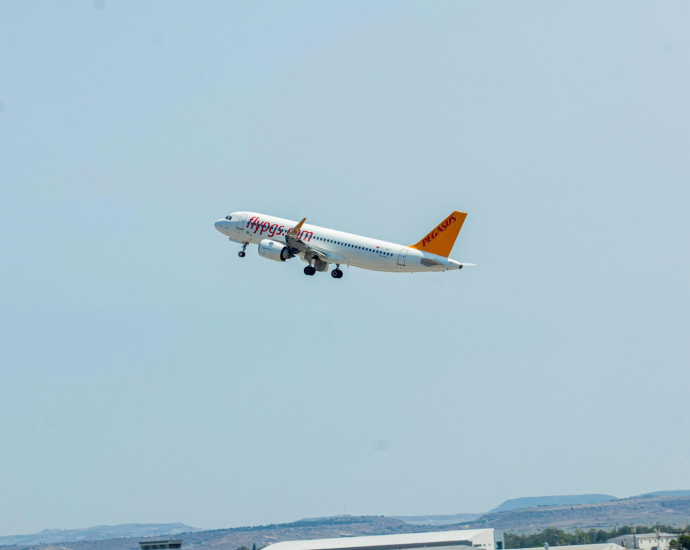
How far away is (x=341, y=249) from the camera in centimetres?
10475

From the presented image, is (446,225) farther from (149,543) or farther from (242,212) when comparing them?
(149,543)

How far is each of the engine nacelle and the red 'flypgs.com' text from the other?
8.19ft

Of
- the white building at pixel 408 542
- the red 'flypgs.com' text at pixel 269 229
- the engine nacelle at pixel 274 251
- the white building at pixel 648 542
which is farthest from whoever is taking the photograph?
the white building at pixel 648 542

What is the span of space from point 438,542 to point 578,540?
268 feet

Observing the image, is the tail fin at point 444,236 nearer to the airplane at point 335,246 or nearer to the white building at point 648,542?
the airplane at point 335,246

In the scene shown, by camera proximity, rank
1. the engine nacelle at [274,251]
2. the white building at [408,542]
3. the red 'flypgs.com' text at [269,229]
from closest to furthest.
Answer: the engine nacelle at [274,251] < the red 'flypgs.com' text at [269,229] < the white building at [408,542]

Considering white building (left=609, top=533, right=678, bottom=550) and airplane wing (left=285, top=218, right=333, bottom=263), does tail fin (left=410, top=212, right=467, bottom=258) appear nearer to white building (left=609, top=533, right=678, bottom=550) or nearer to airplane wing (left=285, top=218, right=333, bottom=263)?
airplane wing (left=285, top=218, right=333, bottom=263)

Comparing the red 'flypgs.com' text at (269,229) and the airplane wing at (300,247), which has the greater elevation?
the red 'flypgs.com' text at (269,229)

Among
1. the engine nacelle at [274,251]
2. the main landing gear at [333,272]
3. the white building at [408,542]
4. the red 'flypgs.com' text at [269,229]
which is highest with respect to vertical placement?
the red 'flypgs.com' text at [269,229]

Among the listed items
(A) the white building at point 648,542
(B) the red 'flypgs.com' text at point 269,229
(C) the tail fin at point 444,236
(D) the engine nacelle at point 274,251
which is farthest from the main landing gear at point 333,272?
(A) the white building at point 648,542

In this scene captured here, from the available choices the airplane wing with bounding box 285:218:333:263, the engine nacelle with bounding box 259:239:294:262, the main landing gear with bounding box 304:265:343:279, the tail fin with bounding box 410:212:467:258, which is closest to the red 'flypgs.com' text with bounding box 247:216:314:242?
the airplane wing with bounding box 285:218:333:263

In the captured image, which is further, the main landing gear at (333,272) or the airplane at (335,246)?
the main landing gear at (333,272)

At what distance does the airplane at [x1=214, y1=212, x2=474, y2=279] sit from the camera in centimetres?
10031

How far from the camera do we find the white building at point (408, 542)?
116069 millimetres
